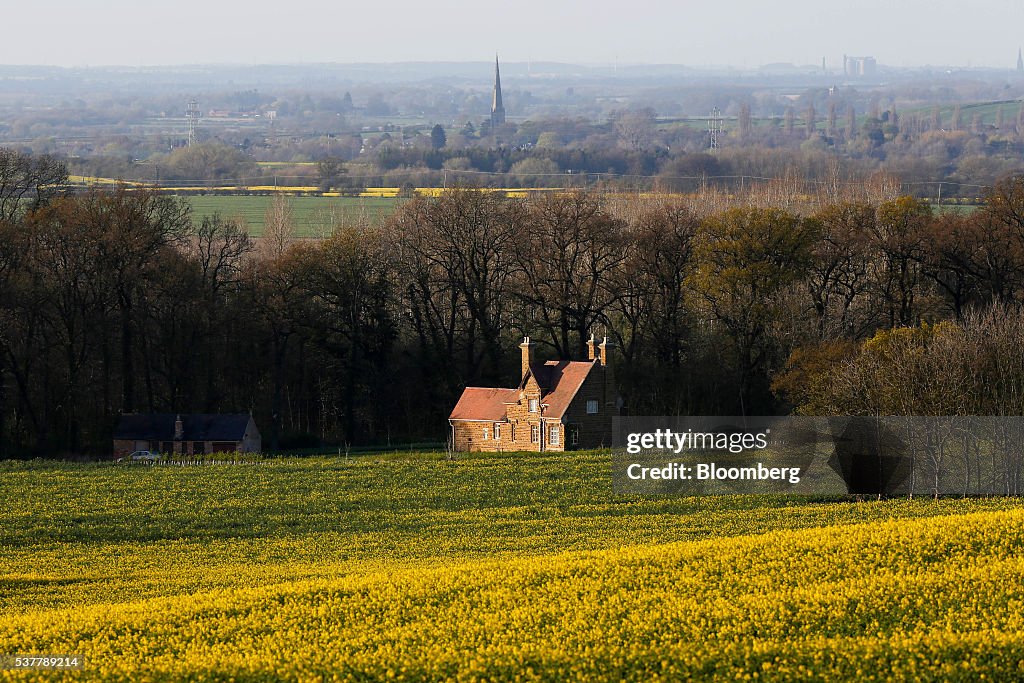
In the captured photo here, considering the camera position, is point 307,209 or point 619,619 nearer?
point 619,619

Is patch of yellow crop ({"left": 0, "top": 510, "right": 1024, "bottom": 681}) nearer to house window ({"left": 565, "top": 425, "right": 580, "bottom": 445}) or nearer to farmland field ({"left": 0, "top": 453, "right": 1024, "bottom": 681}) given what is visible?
farmland field ({"left": 0, "top": 453, "right": 1024, "bottom": 681})

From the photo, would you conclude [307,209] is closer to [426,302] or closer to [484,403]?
[426,302]

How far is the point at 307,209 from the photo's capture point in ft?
446

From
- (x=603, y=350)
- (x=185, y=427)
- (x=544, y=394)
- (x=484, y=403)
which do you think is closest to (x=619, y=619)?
(x=544, y=394)

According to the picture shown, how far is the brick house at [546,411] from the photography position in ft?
201

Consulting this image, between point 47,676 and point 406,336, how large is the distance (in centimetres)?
5362

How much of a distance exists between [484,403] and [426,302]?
1104cm

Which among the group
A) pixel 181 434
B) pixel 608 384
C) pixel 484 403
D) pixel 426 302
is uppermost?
pixel 426 302

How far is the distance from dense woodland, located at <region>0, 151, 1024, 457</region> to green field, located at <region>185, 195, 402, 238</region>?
27360mm

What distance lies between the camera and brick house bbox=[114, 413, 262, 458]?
64062mm

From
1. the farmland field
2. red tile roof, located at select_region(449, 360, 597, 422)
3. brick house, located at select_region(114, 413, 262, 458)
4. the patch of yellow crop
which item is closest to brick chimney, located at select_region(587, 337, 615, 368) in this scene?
red tile roof, located at select_region(449, 360, 597, 422)

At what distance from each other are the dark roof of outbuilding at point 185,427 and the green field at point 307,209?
118 ft

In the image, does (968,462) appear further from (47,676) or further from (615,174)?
(615,174)

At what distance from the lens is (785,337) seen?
219ft
